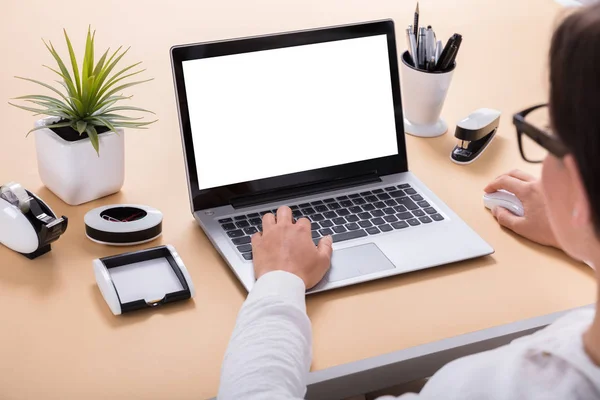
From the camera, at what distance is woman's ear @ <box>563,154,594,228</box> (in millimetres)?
671

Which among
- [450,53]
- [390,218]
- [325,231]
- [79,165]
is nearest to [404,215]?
[390,218]

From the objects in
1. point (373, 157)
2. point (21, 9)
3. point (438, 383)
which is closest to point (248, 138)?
point (373, 157)

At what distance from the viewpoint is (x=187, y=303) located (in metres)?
1.05

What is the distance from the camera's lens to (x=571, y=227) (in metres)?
0.76

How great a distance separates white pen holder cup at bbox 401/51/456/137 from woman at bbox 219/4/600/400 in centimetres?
52

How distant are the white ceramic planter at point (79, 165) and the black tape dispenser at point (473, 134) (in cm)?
62

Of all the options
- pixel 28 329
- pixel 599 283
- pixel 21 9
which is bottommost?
pixel 28 329

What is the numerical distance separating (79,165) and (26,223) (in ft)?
0.51

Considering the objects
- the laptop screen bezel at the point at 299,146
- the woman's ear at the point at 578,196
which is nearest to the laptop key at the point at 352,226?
the laptop screen bezel at the point at 299,146

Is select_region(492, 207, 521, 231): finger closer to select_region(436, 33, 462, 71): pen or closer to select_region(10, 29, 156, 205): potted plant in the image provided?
select_region(436, 33, 462, 71): pen

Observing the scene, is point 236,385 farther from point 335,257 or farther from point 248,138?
point 248,138

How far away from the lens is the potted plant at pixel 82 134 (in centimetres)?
120

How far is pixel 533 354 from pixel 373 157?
62cm

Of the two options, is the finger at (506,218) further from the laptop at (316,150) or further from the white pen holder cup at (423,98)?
the white pen holder cup at (423,98)
